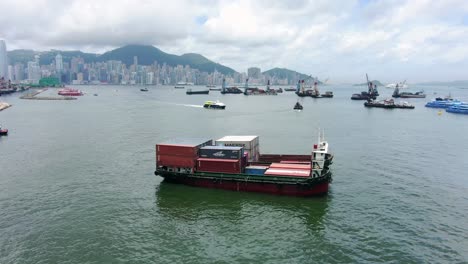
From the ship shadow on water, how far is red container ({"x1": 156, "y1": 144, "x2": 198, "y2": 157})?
166 inches

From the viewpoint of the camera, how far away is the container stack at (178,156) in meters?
41.2

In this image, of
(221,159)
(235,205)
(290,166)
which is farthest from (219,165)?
(290,166)

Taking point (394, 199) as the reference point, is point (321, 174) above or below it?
above

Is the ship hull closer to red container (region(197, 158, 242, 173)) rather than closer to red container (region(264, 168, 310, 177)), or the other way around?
red container (region(197, 158, 242, 173))

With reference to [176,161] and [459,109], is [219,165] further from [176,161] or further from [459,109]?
[459,109]

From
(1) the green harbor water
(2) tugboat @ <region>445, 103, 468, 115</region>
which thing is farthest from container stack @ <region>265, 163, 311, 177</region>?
(2) tugboat @ <region>445, 103, 468, 115</region>

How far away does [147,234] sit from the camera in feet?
96.3

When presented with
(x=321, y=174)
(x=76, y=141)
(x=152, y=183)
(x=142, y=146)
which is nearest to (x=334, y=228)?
(x=321, y=174)

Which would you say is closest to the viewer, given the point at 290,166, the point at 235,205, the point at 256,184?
the point at 235,205

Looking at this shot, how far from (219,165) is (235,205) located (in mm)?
6114

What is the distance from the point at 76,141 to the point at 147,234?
47.3 metres

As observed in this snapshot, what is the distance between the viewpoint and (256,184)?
3884 centimetres

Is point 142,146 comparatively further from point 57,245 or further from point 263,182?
point 57,245

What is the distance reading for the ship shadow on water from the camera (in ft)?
108
